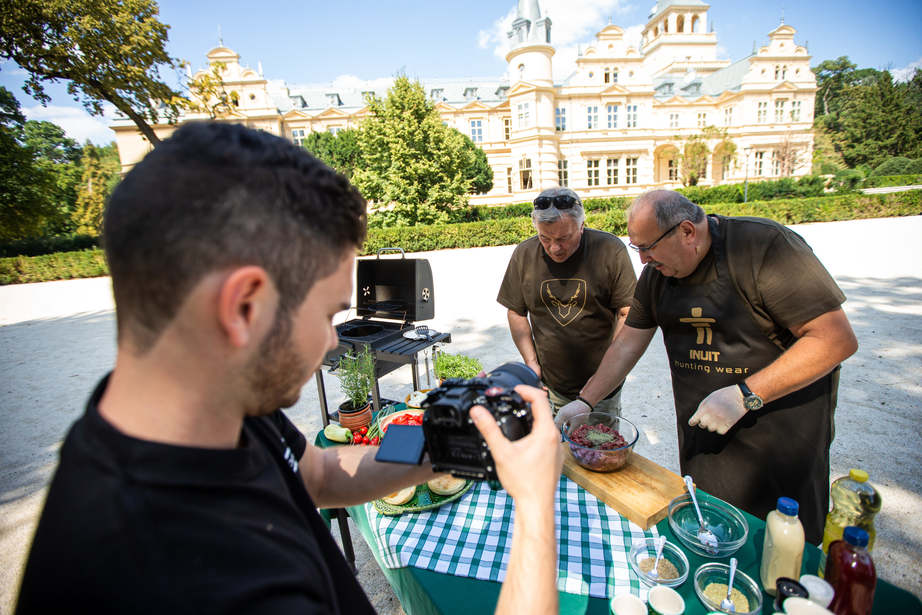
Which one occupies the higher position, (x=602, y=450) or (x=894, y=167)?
(x=894, y=167)

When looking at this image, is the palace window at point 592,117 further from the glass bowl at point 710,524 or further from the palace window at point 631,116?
the glass bowl at point 710,524

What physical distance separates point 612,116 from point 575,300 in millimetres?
44922

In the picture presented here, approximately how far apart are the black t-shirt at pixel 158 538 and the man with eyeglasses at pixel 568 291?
2709 mm

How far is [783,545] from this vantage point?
4.17ft

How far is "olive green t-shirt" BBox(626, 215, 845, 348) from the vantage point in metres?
1.87

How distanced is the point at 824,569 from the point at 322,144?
128ft

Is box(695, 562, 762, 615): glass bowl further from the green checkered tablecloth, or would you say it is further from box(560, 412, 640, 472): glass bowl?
box(560, 412, 640, 472): glass bowl

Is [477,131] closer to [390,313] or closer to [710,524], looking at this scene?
[390,313]

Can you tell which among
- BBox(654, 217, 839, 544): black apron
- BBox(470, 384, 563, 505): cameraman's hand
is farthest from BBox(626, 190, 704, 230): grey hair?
BBox(470, 384, 563, 505): cameraman's hand

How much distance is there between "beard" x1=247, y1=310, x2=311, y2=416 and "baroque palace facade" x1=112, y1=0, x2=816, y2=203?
39865 millimetres

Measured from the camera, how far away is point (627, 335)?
2570 millimetres

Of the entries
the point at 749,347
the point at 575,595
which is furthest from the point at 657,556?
the point at 749,347

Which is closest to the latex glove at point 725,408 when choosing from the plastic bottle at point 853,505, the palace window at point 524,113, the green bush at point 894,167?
the plastic bottle at point 853,505

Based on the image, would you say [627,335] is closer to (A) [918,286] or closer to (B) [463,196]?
(A) [918,286]
